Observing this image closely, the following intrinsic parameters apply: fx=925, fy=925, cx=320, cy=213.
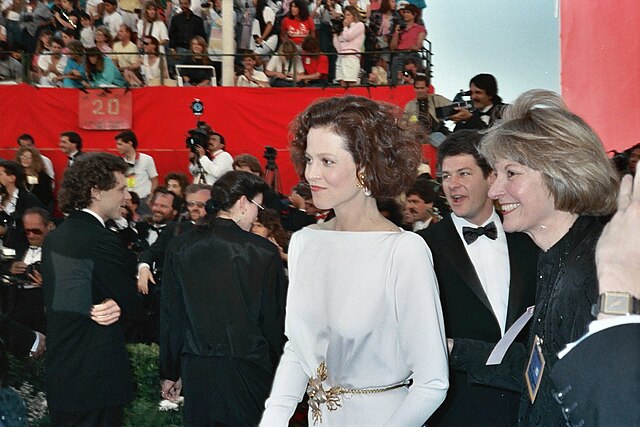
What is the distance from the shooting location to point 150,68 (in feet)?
43.4

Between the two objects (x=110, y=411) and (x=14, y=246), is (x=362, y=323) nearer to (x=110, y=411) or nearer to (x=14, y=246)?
(x=110, y=411)

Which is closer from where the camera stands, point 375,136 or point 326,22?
point 375,136

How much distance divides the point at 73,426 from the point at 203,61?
9264 mm

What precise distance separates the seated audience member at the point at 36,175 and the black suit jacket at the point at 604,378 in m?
9.75

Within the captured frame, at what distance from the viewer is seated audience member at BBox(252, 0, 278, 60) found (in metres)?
13.5

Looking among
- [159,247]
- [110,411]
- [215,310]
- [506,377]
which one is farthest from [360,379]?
[159,247]

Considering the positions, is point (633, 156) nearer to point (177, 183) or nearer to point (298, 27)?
point (177, 183)

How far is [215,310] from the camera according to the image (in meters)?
4.51

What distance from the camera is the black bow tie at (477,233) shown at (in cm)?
382

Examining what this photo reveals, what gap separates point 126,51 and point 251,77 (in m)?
1.89

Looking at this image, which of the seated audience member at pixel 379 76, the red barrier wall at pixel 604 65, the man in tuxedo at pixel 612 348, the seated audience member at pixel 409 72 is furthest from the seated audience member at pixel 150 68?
the man in tuxedo at pixel 612 348

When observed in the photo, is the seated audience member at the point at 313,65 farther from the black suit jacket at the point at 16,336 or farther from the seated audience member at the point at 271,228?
the black suit jacket at the point at 16,336

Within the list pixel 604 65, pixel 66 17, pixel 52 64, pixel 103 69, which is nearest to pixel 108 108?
pixel 103 69

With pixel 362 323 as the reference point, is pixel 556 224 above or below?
above
